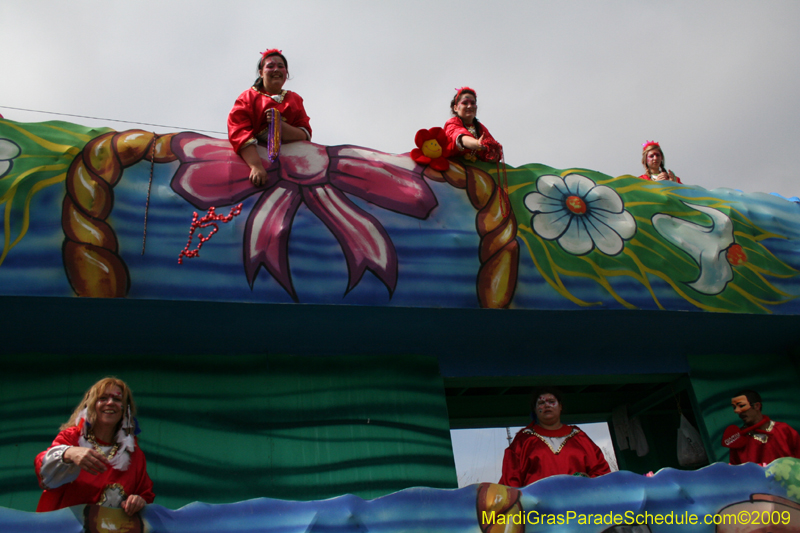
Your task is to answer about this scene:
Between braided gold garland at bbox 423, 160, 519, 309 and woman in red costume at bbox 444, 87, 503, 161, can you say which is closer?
braided gold garland at bbox 423, 160, 519, 309

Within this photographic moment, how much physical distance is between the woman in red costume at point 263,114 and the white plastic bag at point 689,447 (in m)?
4.01

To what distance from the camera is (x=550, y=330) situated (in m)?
4.95

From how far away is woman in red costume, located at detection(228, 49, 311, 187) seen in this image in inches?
177

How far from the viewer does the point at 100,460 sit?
2484 millimetres

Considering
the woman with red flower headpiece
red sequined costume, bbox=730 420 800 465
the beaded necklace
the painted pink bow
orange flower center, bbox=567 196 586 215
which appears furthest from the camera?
the woman with red flower headpiece

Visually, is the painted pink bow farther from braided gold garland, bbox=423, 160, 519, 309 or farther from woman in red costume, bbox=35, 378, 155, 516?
woman in red costume, bbox=35, 378, 155, 516

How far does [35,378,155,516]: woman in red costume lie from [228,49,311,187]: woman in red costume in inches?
76.5

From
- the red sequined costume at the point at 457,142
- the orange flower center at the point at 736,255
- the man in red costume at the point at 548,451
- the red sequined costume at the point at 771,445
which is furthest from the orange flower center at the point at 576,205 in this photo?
the red sequined costume at the point at 771,445

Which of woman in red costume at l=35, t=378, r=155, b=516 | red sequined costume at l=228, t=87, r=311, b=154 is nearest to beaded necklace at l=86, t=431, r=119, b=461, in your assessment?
→ woman in red costume at l=35, t=378, r=155, b=516

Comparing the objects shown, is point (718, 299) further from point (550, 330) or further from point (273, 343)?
point (273, 343)

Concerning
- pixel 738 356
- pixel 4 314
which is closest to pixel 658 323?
pixel 738 356

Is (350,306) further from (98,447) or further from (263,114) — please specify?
(98,447)

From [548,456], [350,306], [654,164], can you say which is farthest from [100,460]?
[654,164]

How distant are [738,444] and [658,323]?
3.29ft
